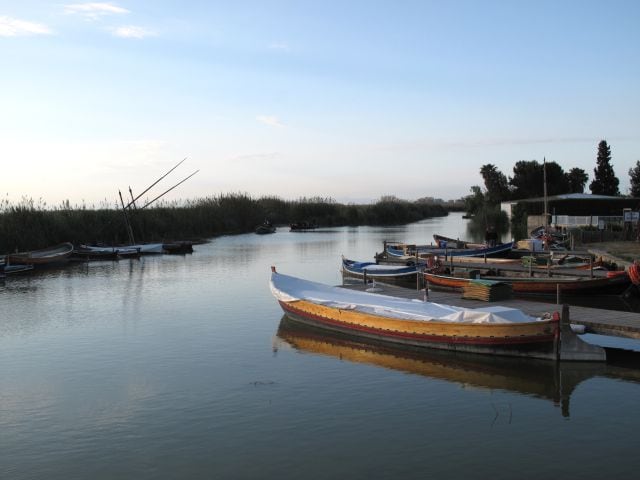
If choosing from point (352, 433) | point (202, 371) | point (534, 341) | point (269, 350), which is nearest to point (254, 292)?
point (269, 350)

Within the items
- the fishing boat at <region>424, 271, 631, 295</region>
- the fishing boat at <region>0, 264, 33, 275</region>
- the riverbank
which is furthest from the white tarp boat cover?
the fishing boat at <region>0, 264, 33, 275</region>

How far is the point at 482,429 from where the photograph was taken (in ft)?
41.6

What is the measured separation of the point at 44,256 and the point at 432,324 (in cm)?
3485

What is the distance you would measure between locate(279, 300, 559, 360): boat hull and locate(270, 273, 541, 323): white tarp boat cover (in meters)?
0.32

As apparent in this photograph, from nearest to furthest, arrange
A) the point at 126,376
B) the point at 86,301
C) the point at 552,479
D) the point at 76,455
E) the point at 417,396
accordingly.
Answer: the point at 552,479
the point at 76,455
the point at 417,396
the point at 126,376
the point at 86,301

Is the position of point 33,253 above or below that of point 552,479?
above

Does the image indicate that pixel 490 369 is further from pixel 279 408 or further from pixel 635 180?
pixel 635 180

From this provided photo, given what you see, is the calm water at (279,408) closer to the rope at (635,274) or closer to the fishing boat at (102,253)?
the rope at (635,274)

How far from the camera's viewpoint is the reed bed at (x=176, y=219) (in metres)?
49.9

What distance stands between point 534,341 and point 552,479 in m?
6.83

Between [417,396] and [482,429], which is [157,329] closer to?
[417,396]

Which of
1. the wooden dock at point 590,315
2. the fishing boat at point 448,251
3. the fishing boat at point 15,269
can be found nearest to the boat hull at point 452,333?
the wooden dock at point 590,315

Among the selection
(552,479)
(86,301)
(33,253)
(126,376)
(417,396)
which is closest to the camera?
(552,479)

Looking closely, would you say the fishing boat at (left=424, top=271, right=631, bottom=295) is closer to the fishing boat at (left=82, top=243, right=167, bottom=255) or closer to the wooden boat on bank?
the wooden boat on bank
